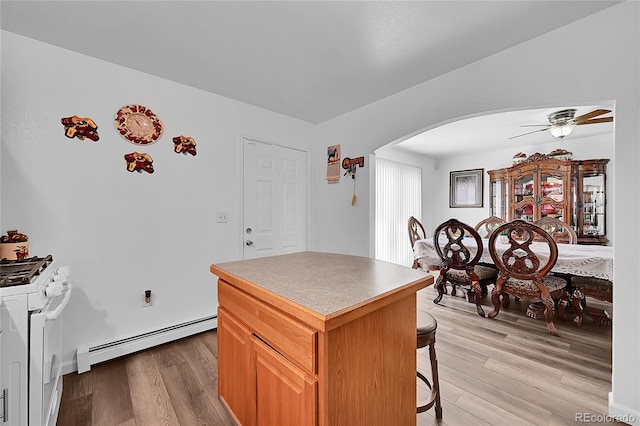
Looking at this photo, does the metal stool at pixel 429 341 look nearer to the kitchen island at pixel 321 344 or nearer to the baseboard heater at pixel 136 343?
the kitchen island at pixel 321 344

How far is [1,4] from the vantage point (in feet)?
5.02

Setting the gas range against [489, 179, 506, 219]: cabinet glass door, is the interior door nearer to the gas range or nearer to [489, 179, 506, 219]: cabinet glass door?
the gas range

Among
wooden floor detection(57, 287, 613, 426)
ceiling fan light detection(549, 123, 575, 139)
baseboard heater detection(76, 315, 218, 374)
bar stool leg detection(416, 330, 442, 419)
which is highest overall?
ceiling fan light detection(549, 123, 575, 139)

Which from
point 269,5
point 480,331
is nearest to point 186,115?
point 269,5

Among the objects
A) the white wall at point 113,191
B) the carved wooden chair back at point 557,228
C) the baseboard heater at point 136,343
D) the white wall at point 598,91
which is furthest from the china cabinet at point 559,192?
the baseboard heater at point 136,343

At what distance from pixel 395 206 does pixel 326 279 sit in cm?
406

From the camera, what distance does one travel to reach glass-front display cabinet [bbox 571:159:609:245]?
3.77m

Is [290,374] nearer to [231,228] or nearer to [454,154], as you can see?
[231,228]

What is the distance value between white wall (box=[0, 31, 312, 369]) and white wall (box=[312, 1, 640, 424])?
7.24ft

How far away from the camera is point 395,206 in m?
4.98

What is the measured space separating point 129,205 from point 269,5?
1903mm

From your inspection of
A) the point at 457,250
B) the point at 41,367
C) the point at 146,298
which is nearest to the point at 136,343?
the point at 146,298

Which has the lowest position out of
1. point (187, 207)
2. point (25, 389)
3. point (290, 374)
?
point (25, 389)

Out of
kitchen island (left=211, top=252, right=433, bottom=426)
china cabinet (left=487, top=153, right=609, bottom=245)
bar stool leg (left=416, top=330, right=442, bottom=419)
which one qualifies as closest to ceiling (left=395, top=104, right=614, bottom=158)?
china cabinet (left=487, top=153, right=609, bottom=245)
